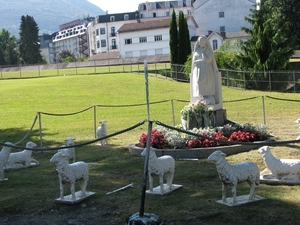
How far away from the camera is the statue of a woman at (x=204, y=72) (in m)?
15.8

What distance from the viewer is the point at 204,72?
1577 centimetres

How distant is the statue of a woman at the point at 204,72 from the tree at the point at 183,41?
2801 cm

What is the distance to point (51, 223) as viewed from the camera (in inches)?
338

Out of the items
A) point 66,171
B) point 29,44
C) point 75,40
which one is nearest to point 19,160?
point 66,171

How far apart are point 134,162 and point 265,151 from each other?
4.38m

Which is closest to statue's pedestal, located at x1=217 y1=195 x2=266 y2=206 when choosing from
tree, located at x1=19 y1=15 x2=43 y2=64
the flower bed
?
the flower bed

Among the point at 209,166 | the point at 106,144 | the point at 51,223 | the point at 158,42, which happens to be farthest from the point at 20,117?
the point at 158,42

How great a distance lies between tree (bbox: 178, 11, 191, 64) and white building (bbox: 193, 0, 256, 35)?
39.7m

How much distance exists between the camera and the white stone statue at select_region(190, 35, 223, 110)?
15797 mm

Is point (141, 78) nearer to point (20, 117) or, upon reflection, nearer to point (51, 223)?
point (20, 117)

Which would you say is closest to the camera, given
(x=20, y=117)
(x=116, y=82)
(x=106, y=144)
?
(x=106, y=144)

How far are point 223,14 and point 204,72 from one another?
69.5 metres

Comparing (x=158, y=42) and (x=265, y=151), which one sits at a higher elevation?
(x=158, y=42)

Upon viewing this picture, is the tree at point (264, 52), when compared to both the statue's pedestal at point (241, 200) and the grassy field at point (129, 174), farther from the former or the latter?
the statue's pedestal at point (241, 200)
